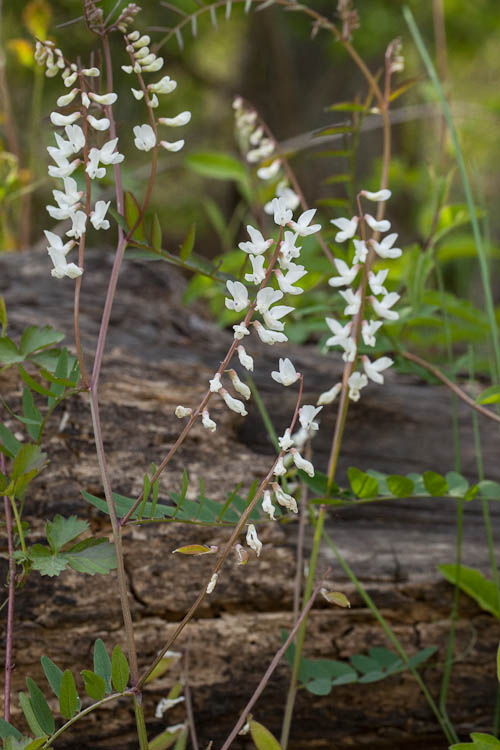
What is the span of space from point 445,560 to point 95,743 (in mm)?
660

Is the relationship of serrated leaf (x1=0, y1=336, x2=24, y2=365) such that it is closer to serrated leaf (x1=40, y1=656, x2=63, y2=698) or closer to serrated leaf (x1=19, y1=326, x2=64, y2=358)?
serrated leaf (x1=19, y1=326, x2=64, y2=358)

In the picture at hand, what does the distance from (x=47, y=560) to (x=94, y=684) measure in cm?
15

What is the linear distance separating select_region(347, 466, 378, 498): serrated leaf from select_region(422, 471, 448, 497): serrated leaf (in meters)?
0.07

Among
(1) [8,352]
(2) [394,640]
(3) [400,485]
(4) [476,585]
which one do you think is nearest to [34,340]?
(1) [8,352]

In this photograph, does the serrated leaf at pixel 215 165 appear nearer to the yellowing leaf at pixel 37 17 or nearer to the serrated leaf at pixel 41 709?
the yellowing leaf at pixel 37 17

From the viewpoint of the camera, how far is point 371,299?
2.62 feet

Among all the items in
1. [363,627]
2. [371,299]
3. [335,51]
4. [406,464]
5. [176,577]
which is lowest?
[363,627]

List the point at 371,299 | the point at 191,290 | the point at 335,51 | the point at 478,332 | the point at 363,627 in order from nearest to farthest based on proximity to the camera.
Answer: the point at 371,299
the point at 363,627
the point at 478,332
the point at 191,290
the point at 335,51

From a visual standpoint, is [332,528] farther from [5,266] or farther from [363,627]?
[5,266]

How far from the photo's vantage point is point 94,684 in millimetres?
662

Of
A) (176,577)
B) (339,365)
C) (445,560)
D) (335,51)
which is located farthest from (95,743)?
(335,51)

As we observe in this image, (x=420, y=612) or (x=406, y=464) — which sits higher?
(x=406, y=464)

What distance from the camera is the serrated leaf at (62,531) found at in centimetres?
76

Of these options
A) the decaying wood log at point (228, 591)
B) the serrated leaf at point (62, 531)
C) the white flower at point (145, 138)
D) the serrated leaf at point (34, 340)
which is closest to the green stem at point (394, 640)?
the decaying wood log at point (228, 591)
